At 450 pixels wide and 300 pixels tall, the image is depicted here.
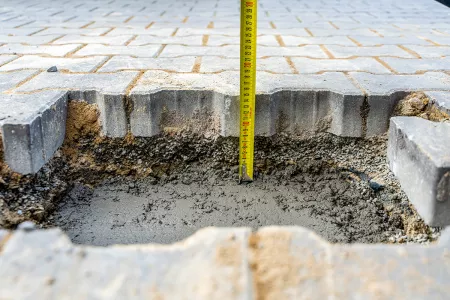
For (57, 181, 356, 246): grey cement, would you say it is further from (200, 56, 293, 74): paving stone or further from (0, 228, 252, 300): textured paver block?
(0, 228, 252, 300): textured paver block

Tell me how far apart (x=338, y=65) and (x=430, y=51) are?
35.7 inches

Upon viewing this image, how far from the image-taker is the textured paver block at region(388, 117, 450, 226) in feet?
5.22

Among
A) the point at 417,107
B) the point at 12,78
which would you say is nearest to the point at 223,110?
the point at 417,107

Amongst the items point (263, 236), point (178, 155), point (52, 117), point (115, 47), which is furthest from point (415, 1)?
point (263, 236)

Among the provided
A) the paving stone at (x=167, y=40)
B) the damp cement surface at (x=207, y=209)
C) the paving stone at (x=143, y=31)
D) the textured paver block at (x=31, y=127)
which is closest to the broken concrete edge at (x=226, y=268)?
the textured paver block at (x=31, y=127)

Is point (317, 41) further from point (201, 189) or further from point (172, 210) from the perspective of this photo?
point (172, 210)

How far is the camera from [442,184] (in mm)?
1577

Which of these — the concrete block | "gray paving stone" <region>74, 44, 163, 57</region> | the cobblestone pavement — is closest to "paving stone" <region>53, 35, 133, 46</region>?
the cobblestone pavement

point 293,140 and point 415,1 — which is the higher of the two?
point 415,1

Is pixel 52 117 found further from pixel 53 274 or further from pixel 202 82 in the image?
pixel 53 274

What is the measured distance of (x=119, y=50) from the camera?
3.22 meters

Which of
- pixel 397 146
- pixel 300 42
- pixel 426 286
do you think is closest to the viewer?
pixel 426 286

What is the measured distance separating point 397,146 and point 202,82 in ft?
3.48

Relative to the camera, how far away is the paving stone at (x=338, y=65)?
109 inches
